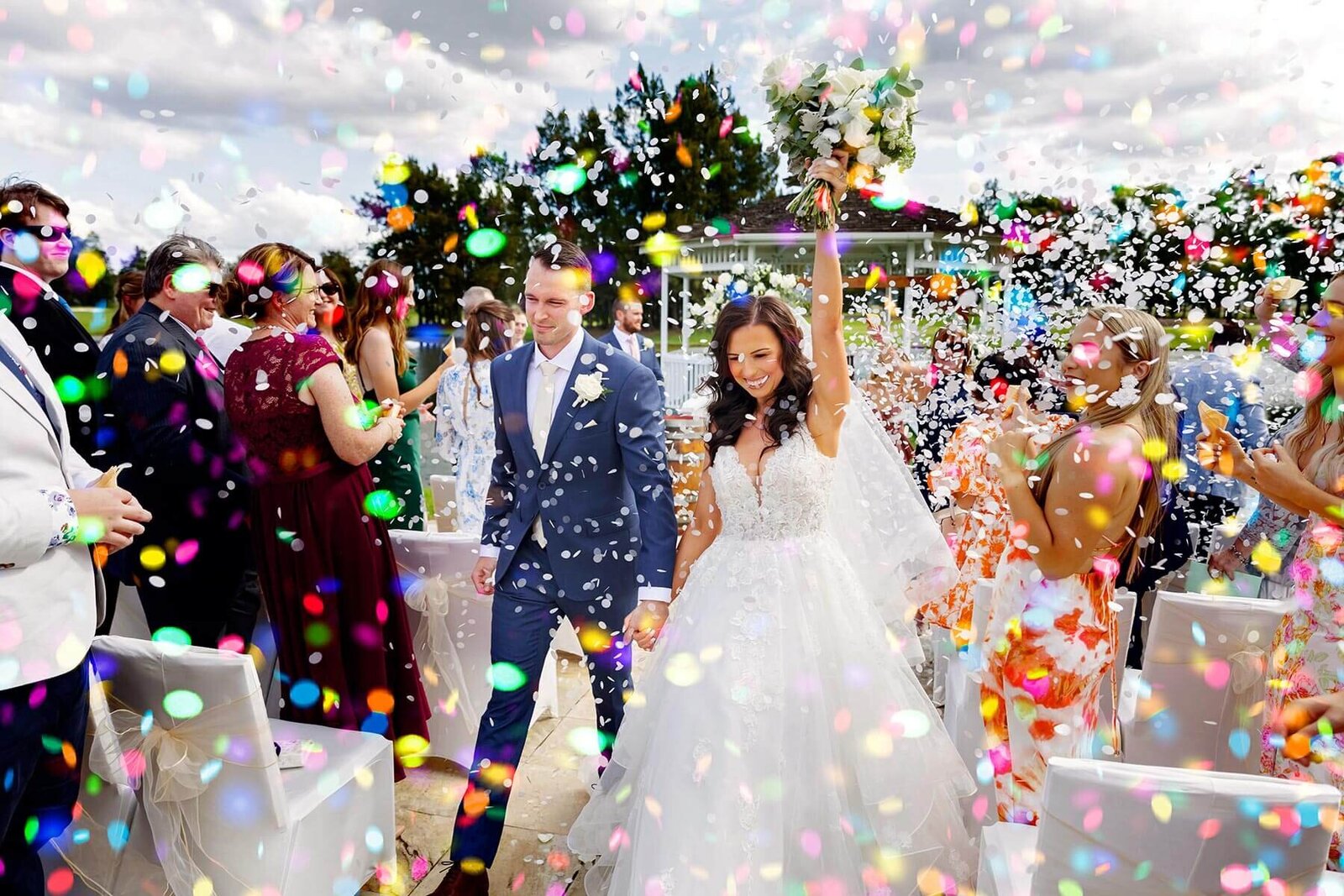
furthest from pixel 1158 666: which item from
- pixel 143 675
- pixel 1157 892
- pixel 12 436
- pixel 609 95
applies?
pixel 12 436

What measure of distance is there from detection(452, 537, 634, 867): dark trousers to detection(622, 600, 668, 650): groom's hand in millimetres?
171

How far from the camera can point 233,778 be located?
6.71ft

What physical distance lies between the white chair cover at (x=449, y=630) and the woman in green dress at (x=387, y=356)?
128 centimetres

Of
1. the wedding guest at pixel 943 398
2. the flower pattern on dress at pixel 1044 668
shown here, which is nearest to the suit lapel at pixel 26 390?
the flower pattern on dress at pixel 1044 668

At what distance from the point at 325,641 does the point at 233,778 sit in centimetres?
83

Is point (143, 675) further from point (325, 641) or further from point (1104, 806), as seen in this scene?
point (1104, 806)

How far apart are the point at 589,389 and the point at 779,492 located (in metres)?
0.68

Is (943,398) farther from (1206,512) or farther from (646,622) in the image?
(646,622)

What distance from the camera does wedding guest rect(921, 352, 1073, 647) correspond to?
3352mm

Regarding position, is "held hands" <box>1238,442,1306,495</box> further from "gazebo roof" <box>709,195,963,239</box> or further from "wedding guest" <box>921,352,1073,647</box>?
"gazebo roof" <box>709,195,963,239</box>

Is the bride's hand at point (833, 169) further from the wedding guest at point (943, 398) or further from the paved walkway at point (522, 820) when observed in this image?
the paved walkway at point (522, 820)

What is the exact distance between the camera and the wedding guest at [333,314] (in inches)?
139

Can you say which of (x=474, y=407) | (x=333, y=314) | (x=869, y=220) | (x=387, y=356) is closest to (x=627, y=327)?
(x=474, y=407)

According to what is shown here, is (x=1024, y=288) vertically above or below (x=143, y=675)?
above
